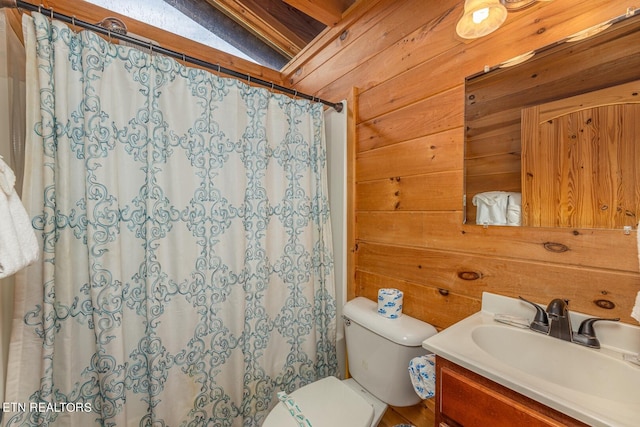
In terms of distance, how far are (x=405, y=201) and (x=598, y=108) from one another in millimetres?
696

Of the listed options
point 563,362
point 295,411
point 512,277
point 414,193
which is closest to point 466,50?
point 414,193

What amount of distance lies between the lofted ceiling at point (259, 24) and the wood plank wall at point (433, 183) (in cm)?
29

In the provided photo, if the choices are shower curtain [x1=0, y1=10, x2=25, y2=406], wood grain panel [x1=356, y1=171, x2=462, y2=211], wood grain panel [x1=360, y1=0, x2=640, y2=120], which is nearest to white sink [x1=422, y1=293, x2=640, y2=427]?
wood grain panel [x1=356, y1=171, x2=462, y2=211]

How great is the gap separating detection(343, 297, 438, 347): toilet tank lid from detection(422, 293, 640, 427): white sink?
0.24m

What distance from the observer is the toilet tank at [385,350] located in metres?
1.10

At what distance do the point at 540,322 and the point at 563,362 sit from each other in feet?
0.36

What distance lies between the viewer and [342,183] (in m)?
1.61

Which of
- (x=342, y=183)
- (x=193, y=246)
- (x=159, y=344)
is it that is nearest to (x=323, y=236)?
(x=342, y=183)

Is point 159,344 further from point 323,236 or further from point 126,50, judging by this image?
point 126,50

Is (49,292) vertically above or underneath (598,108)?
underneath

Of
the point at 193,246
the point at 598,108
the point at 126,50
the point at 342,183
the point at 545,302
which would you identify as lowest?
the point at 545,302

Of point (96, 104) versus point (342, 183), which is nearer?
point (96, 104)

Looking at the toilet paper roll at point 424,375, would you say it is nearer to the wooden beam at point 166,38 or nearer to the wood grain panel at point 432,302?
the wood grain panel at point 432,302

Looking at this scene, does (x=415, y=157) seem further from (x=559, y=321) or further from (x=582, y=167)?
(x=559, y=321)
